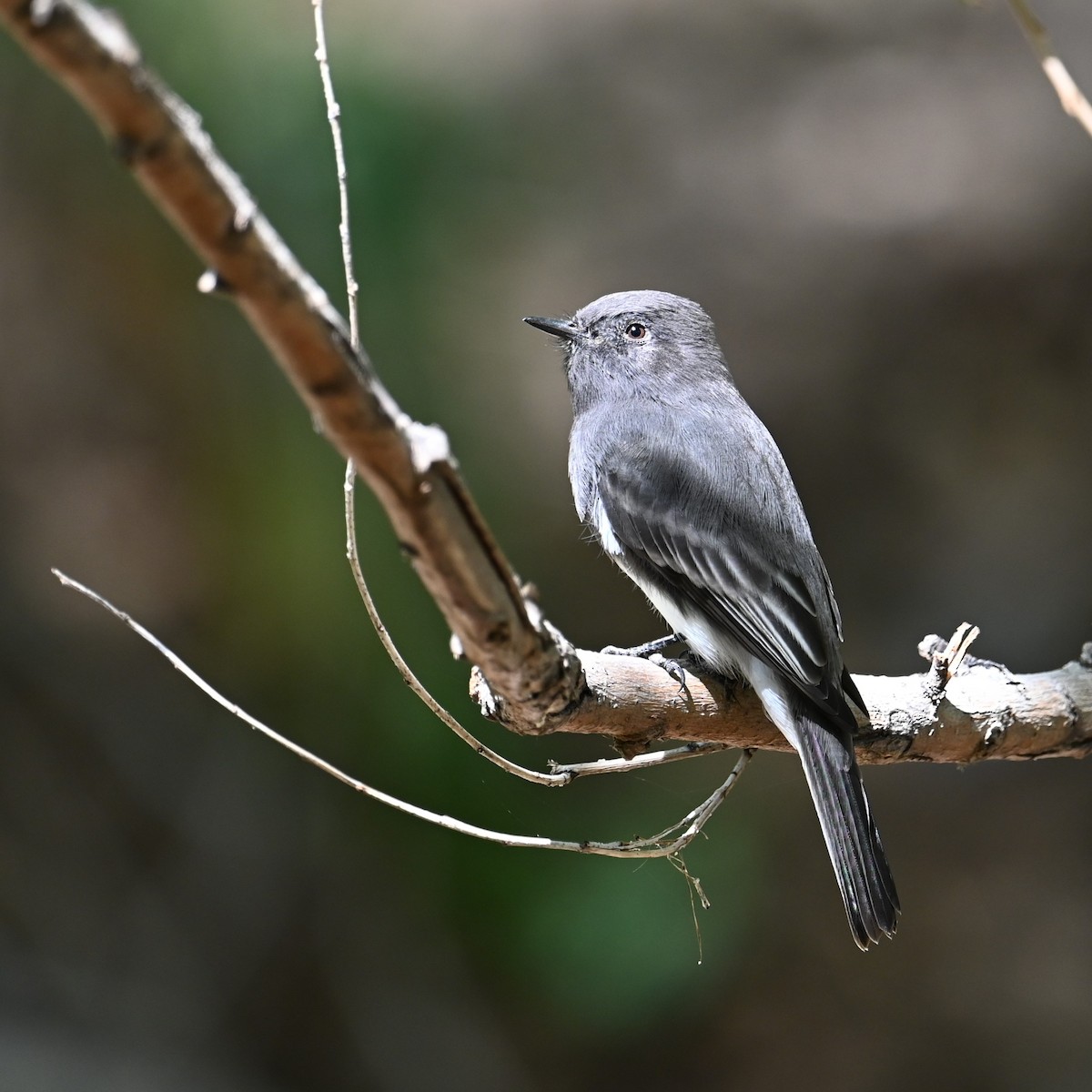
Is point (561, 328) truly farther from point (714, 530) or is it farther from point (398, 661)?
point (398, 661)

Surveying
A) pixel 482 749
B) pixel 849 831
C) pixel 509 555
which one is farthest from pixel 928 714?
pixel 509 555

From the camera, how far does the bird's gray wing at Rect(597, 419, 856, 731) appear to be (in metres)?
2.63

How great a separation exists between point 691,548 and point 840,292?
2.52 meters

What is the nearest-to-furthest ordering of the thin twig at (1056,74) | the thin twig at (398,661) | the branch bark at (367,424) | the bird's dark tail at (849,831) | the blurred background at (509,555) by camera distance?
the branch bark at (367,424), the thin twig at (1056,74), the thin twig at (398,661), the bird's dark tail at (849,831), the blurred background at (509,555)

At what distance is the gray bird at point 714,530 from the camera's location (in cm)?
247

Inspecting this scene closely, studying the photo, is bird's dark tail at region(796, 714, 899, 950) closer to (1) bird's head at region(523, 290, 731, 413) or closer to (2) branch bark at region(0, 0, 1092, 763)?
(2) branch bark at region(0, 0, 1092, 763)

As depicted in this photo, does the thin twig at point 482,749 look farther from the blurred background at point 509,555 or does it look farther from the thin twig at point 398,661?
the blurred background at point 509,555

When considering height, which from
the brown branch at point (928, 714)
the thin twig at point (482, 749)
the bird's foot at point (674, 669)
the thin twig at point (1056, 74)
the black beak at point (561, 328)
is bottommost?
the brown branch at point (928, 714)

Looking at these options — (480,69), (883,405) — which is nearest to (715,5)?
(480,69)

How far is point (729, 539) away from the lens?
110 inches

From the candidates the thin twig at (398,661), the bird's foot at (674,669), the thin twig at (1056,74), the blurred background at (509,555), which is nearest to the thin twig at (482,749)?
the thin twig at (398,661)

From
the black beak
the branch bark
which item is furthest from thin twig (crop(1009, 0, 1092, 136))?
the black beak

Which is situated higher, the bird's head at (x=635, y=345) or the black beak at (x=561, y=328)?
the black beak at (x=561, y=328)

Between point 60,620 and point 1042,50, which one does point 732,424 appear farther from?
point 60,620
